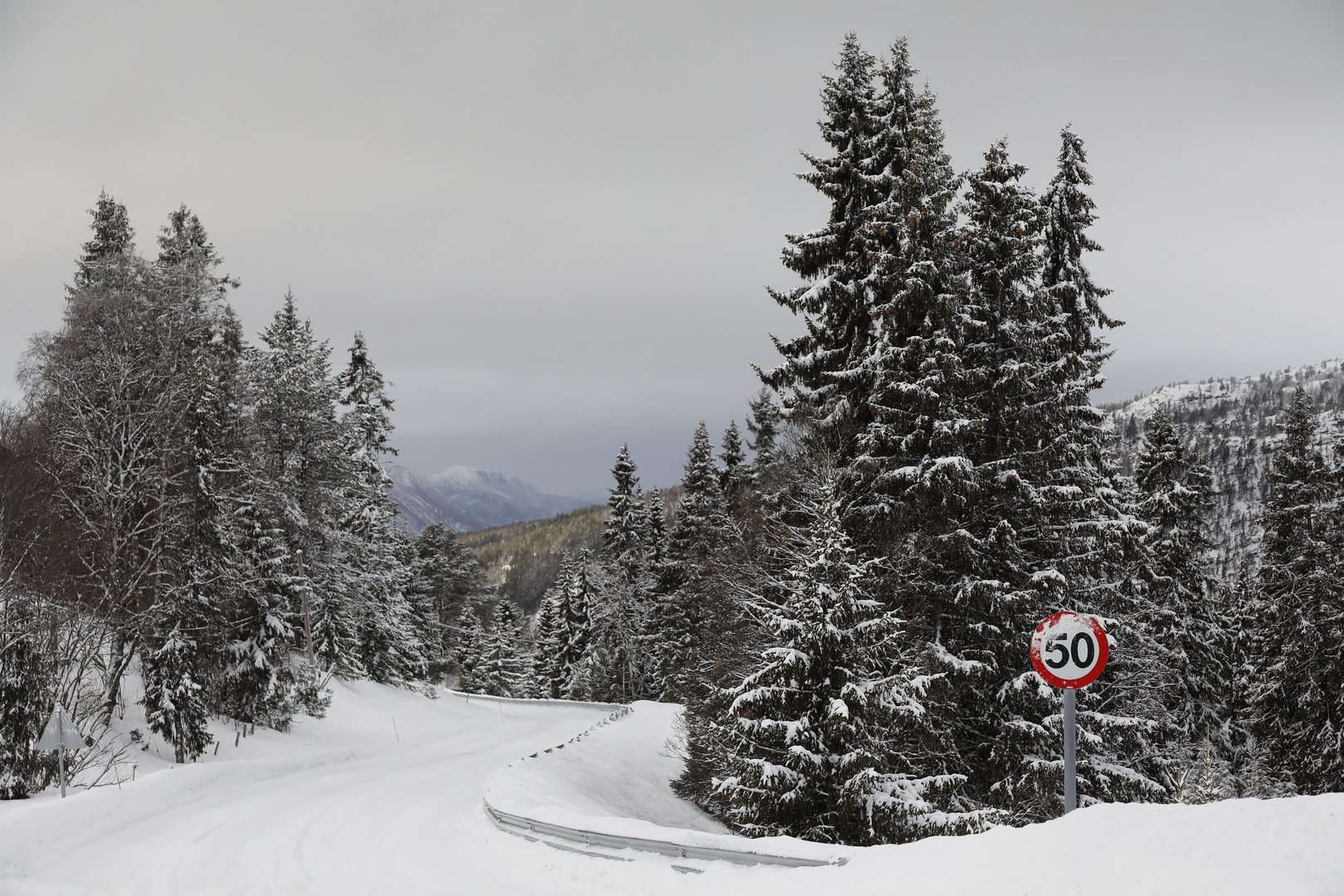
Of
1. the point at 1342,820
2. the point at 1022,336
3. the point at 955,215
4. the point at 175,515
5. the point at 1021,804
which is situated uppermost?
the point at 955,215

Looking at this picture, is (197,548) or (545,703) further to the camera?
(545,703)

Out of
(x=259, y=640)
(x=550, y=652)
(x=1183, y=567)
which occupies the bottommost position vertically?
(x=550, y=652)

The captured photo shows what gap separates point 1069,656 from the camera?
6.83 metres

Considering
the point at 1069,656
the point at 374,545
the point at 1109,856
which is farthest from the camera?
the point at 374,545

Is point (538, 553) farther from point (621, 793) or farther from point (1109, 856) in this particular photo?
point (1109, 856)

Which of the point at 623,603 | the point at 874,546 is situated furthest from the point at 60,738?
the point at 623,603

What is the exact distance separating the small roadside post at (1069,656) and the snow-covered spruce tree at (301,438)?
1133 inches

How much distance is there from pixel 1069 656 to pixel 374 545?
1473 inches

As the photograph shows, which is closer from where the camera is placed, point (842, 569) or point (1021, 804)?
point (842, 569)

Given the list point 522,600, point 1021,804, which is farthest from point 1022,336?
point 522,600

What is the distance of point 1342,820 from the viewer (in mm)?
5266

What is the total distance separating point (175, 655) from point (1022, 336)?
20643mm

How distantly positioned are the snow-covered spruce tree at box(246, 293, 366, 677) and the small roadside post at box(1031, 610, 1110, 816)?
28.8m

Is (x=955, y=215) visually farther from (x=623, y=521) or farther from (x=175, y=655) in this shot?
(x=623, y=521)
